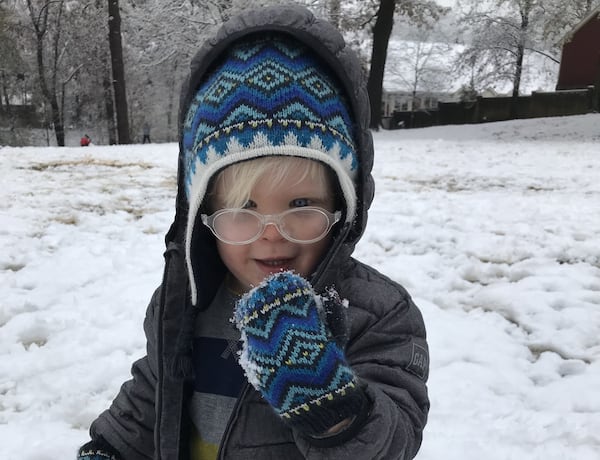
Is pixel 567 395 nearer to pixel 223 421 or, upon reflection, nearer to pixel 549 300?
pixel 549 300

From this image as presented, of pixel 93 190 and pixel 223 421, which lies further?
pixel 93 190

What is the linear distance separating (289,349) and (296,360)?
0.08 feet

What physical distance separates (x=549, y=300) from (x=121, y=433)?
2800 millimetres

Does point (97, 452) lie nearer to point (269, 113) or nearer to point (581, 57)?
point (269, 113)

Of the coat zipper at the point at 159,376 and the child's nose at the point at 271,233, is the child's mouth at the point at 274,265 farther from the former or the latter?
the coat zipper at the point at 159,376

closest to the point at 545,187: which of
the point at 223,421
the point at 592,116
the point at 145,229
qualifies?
the point at 145,229

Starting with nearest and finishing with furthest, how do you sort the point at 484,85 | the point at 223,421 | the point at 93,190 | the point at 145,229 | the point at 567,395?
the point at 223,421, the point at 567,395, the point at 145,229, the point at 93,190, the point at 484,85

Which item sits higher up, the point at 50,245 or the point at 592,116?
the point at 592,116

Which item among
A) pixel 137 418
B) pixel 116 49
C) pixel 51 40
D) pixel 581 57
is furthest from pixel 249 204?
pixel 581 57

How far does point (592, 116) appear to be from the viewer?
17000 mm

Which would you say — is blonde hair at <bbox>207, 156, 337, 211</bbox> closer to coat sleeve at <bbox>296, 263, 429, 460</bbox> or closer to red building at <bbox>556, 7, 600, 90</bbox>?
coat sleeve at <bbox>296, 263, 429, 460</bbox>

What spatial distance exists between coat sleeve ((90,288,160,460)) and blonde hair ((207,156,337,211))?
0.45m

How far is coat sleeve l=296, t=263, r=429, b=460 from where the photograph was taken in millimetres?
1060

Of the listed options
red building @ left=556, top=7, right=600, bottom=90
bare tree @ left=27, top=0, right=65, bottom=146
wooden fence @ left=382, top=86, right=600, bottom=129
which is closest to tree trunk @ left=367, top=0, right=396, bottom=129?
wooden fence @ left=382, top=86, right=600, bottom=129
